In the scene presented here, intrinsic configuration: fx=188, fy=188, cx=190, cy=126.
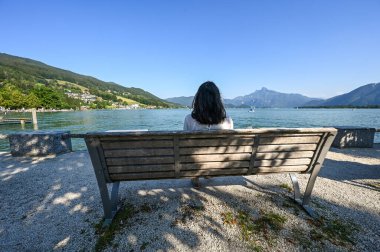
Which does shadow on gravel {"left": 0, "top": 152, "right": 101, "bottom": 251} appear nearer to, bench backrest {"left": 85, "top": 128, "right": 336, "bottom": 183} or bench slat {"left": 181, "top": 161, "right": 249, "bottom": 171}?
bench backrest {"left": 85, "top": 128, "right": 336, "bottom": 183}

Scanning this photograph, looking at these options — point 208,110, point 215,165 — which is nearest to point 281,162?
point 215,165

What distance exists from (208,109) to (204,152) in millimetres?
761

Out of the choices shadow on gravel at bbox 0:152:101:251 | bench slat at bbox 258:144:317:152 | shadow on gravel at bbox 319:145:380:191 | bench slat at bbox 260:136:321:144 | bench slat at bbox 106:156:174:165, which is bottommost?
shadow on gravel at bbox 0:152:101:251

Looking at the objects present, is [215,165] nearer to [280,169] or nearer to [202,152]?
[202,152]

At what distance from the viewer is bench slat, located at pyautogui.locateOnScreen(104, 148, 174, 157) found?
7.90 ft

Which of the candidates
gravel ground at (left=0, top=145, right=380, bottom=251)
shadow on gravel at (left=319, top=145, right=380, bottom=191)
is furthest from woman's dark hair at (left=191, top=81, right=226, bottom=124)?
shadow on gravel at (left=319, top=145, right=380, bottom=191)

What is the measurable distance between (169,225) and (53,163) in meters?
5.15

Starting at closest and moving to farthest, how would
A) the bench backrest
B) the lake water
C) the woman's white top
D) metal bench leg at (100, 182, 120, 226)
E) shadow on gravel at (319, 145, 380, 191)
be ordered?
the bench backrest → metal bench leg at (100, 182, 120, 226) → the woman's white top → shadow on gravel at (319, 145, 380, 191) → the lake water

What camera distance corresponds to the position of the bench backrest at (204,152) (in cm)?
235

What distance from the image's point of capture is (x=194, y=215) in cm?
296

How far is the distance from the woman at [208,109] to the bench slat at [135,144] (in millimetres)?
836

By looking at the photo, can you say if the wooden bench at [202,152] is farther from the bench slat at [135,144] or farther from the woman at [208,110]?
the woman at [208,110]

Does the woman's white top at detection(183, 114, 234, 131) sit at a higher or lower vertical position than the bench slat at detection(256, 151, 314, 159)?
higher

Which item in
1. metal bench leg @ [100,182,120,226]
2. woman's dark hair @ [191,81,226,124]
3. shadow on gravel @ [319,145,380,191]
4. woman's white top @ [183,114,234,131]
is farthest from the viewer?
shadow on gravel @ [319,145,380,191]
